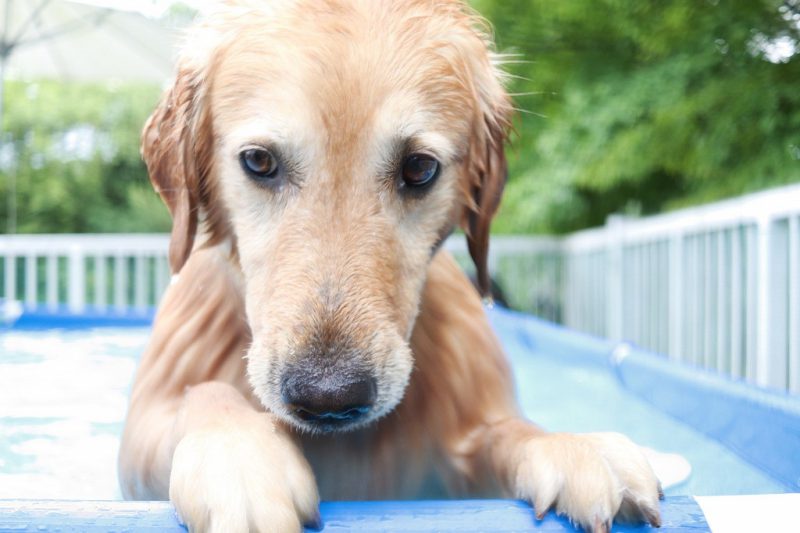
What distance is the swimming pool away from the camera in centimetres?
209

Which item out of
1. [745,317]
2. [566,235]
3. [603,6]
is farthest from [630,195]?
[745,317]

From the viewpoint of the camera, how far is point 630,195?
22.0ft

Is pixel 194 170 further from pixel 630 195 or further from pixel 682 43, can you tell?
pixel 630 195

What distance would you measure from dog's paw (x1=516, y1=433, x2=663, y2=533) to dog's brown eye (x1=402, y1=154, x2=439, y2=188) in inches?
20.3

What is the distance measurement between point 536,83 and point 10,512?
5.49 metres

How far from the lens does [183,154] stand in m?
1.57

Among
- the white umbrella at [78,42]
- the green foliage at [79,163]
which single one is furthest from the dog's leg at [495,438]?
the green foliage at [79,163]

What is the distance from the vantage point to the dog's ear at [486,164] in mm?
1636

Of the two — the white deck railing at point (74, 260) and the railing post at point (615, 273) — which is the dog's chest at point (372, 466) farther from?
the white deck railing at point (74, 260)

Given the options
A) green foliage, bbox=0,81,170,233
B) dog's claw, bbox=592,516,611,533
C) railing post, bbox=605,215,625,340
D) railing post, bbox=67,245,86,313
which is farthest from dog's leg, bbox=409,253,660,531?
green foliage, bbox=0,81,170,233

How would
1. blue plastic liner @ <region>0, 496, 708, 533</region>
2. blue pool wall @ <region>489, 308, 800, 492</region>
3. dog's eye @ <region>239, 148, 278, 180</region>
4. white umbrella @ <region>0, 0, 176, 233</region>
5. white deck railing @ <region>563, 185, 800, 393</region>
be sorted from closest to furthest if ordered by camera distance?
blue plastic liner @ <region>0, 496, 708, 533</region> < dog's eye @ <region>239, 148, 278, 180</region> < blue pool wall @ <region>489, 308, 800, 492</region> < white deck railing @ <region>563, 185, 800, 393</region> < white umbrella @ <region>0, 0, 176, 233</region>

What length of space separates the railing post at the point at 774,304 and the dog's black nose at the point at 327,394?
2.59 metres

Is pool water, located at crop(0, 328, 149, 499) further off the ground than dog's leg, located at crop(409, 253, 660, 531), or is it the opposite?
dog's leg, located at crop(409, 253, 660, 531)

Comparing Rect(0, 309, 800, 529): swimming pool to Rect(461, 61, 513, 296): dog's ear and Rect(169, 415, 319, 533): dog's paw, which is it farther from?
Rect(169, 415, 319, 533): dog's paw
